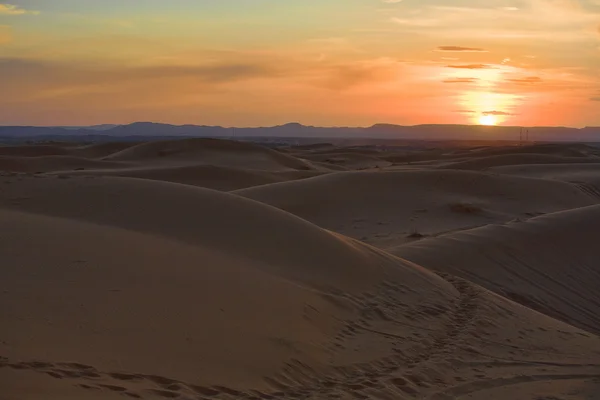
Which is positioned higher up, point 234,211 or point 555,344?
point 234,211

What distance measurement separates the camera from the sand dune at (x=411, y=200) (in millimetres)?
15445

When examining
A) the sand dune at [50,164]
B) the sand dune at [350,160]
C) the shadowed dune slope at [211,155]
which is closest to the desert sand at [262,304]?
the sand dune at [50,164]

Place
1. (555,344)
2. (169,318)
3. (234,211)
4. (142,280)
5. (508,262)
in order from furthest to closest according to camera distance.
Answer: (508,262) → (234,211) → (555,344) → (142,280) → (169,318)

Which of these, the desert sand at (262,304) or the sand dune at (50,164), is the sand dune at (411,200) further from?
the sand dune at (50,164)

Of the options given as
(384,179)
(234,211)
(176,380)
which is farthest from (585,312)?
(384,179)

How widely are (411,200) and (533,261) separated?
6825 millimetres

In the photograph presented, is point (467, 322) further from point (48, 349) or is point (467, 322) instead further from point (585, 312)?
point (48, 349)

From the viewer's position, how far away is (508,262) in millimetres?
11227

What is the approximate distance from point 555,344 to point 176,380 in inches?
158

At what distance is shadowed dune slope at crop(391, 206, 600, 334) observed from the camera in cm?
997

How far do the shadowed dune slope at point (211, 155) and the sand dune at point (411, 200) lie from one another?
13857 mm

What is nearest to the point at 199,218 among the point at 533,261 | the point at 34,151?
the point at 533,261

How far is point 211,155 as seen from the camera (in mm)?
36625

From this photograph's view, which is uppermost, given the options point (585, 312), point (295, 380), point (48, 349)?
point (48, 349)
